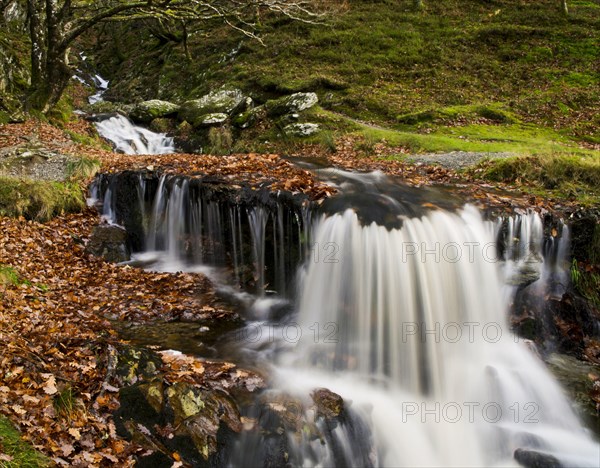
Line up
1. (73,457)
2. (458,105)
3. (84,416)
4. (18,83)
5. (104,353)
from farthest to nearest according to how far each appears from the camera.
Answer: (458,105) < (18,83) < (104,353) < (84,416) < (73,457)

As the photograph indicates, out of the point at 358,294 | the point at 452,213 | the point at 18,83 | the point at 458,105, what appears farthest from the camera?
the point at 458,105

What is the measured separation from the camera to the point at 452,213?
709 centimetres

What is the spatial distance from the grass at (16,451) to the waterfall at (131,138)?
12.4 meters

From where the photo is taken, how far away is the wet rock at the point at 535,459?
15.2ft

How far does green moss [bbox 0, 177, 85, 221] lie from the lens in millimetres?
8203

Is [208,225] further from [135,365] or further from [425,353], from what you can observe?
[425,353]

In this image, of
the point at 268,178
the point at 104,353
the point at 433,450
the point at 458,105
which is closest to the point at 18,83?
the point at 268,178

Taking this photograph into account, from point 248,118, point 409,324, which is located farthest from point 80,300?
point 248,118

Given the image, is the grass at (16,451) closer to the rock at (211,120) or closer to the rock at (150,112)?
the rock at (211,120)

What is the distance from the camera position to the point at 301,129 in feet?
45.8

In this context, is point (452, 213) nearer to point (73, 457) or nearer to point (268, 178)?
point (268, 178)

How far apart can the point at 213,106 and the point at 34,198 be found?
27.9 ft

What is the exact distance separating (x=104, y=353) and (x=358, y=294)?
361 centimetres

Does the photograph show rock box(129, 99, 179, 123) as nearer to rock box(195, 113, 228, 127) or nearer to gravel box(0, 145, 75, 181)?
rock box(195, 113, 228, 127)
